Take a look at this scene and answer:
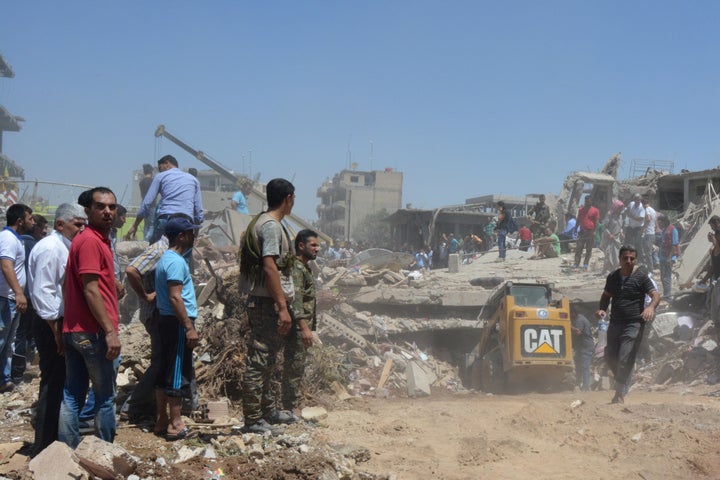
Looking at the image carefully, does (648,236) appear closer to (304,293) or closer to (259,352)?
(304,293)

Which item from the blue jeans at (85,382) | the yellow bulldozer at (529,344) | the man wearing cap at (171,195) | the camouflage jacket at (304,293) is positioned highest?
the man wearing cap at (171,195)

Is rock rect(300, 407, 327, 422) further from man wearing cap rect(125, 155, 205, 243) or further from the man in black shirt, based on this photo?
the man in black shirt

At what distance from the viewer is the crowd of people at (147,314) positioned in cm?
390

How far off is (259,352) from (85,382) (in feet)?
4.22

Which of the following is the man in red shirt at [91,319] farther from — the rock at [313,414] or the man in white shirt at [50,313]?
the rock at [313,414]

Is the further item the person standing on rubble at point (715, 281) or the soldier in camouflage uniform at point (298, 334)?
the person standing on rubble at point (715, 281)

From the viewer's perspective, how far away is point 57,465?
143 inches

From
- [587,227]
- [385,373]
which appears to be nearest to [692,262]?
[587,227]

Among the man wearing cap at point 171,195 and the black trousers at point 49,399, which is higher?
the man wearing cap at point 171,195

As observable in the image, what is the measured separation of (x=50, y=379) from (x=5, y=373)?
8.61ft

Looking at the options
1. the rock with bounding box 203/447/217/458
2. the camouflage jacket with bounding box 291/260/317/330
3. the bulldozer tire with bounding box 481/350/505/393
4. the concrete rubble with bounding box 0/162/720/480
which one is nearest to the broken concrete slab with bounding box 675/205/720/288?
the concrete rubble with bounding box 0/162/720/480

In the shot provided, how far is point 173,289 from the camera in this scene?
4641mm

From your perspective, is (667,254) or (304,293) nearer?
(304,293)

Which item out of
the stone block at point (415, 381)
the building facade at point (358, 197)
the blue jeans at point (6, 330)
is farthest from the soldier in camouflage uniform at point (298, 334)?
the building facade at point (358, 197)
